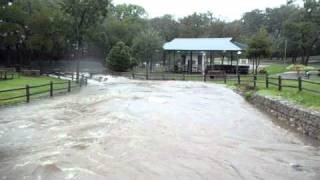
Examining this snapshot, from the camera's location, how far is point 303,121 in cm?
1609

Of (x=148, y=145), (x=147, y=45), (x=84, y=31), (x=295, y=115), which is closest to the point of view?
(x=148, y=145)

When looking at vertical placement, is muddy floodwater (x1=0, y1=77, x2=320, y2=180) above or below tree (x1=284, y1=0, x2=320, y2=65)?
below

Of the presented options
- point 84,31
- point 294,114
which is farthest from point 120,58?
point 294,114

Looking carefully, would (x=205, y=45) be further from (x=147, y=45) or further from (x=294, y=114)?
(x=294, y=114)

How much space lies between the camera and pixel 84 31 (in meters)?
54.7

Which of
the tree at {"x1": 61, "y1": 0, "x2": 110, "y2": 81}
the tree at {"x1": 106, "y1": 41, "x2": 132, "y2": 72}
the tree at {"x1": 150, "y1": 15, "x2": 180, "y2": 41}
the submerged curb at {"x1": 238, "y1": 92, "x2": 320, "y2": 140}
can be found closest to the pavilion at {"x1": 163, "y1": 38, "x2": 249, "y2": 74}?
the tree at {"x1": 106, "y1": 41, "x2": 132, "y2": 72}

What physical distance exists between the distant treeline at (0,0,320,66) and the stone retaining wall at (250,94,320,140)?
1263 inches

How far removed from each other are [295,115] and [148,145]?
6.50 meters

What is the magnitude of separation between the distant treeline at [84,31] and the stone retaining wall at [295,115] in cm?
3208

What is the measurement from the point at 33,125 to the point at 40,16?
46.6m

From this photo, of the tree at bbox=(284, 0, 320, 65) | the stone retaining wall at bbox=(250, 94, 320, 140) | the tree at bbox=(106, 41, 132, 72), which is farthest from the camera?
the tree at bbox=(284, 0, 320, 65)

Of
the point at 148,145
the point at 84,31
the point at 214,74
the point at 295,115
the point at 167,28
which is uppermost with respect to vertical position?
the point at 167,28

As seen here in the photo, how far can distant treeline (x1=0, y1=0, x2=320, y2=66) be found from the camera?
5397cm

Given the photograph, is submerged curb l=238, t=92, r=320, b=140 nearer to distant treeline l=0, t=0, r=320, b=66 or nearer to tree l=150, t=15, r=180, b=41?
distant treeline l=0, t=0, r=320, b=66
